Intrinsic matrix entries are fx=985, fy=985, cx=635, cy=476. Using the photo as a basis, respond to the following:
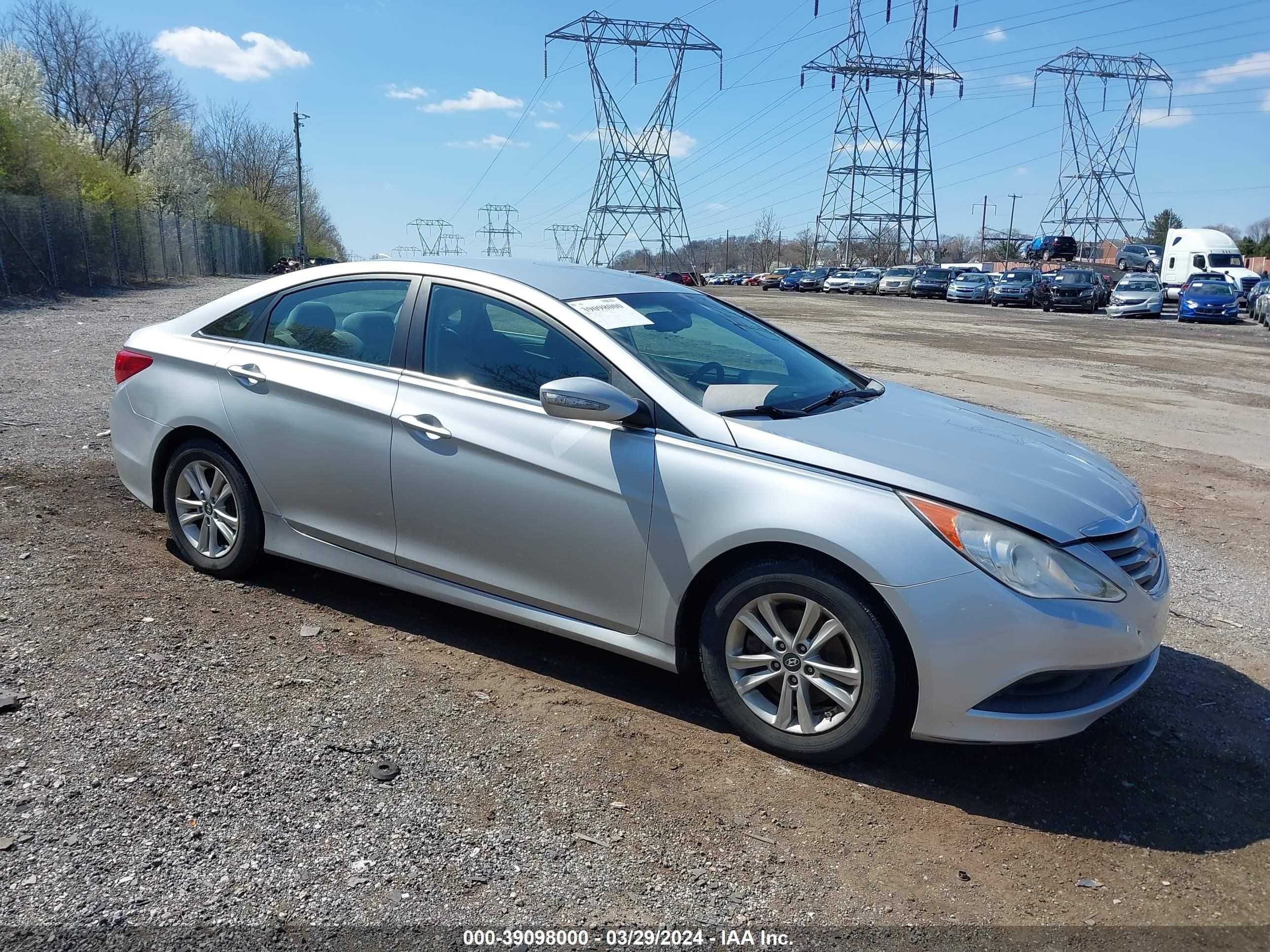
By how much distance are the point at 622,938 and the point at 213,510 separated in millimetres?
3140

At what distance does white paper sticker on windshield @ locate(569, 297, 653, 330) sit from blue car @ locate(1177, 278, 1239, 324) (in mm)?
37010

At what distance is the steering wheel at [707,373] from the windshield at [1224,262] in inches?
2024

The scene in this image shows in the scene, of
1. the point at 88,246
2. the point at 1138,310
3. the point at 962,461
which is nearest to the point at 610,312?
the point at 962,461

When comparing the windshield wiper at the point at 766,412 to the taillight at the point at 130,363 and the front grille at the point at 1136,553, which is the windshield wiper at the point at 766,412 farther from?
the taillight at the point at 130,363

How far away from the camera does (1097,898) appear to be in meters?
2.76

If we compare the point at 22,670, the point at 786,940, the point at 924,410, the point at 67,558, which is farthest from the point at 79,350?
the point at 786,940

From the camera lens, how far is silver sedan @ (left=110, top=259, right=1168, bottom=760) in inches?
123

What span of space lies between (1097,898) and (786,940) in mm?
928

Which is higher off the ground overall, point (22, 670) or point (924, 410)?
point (924, 410)

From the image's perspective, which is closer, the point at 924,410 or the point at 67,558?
the point at 924,410

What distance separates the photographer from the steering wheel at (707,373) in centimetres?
387

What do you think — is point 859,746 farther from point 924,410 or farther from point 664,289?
point 664,289

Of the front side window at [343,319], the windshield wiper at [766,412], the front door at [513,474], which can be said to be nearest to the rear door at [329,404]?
the front side window at [343,319]

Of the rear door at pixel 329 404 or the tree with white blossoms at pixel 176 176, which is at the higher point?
the tree with white blossoms at pixel 176 176
